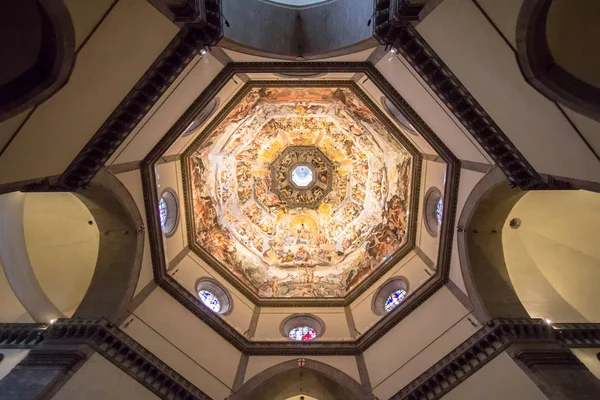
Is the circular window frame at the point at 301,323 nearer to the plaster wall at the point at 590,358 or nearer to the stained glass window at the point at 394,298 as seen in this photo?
the stained glass window at the point at 394,298

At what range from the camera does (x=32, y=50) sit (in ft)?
22.6

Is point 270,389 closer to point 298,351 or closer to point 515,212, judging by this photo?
point 298,351

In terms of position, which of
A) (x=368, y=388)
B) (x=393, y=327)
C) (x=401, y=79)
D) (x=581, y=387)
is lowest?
(x=581, y=387)

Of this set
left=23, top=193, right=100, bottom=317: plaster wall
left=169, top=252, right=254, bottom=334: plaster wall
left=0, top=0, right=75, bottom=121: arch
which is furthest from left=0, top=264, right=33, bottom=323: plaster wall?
left=0, top=0, right=75, bottom=121: arch

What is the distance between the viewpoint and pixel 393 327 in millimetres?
14312

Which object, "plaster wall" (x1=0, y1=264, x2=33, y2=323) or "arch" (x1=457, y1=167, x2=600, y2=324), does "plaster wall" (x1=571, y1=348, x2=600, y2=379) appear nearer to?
"arch" (x1=457, y1=167, x2=600, y2=324)

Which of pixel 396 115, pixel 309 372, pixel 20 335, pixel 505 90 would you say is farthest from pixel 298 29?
pixel 20 335

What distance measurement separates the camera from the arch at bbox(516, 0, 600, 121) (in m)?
6.98

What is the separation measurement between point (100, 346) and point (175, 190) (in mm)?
6605

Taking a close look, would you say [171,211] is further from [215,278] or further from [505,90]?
[505,90]

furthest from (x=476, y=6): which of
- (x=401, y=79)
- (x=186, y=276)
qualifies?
(x=186, y=276)

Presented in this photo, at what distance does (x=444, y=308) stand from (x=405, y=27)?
855cm

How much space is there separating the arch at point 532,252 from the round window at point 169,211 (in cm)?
1012

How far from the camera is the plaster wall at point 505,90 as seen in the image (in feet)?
26.3
